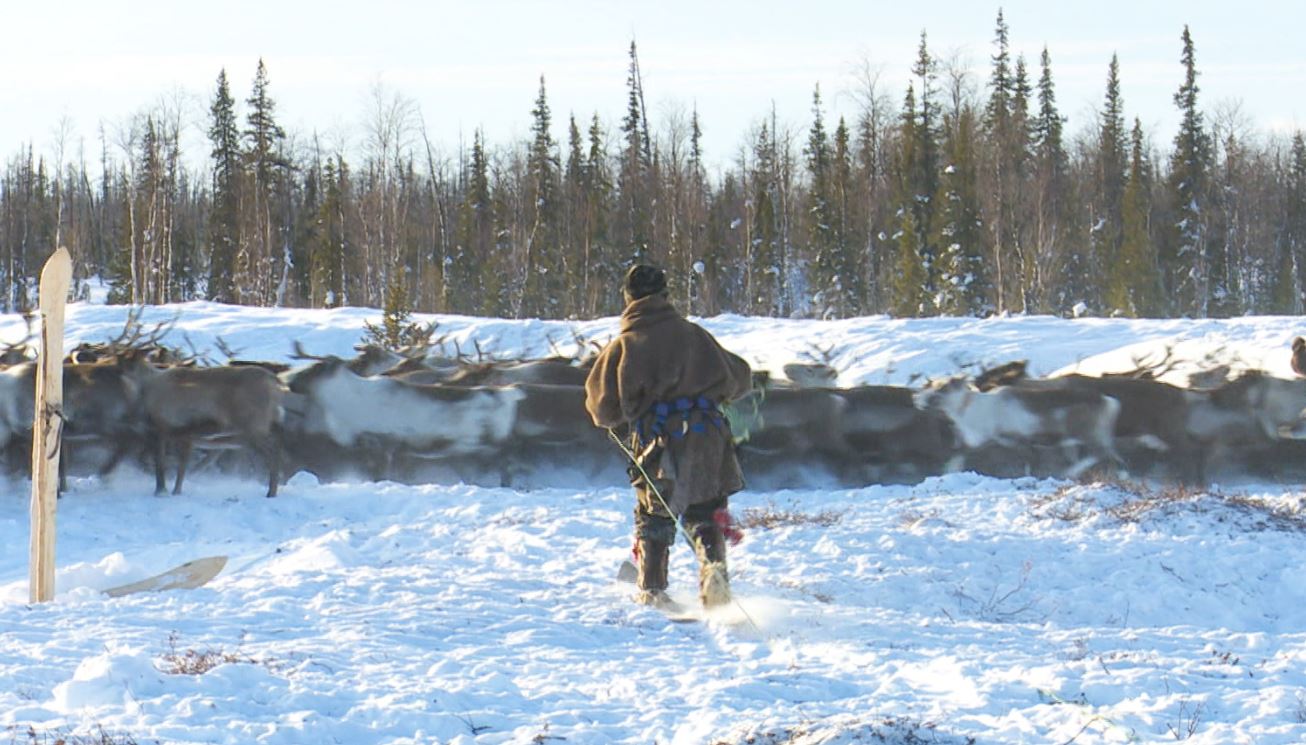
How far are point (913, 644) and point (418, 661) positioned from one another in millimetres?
1807

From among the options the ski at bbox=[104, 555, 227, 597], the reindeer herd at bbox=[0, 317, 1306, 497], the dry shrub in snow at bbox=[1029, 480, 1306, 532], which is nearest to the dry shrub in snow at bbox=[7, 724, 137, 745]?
A: the ski at bbox=[104, 555, 227, 597]

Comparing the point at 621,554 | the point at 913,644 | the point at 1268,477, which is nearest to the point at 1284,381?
the point at 1268,477

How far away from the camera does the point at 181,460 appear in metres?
10.6

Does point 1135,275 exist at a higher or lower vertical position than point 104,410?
higher

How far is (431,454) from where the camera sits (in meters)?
11.4

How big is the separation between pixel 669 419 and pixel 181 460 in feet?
18.9

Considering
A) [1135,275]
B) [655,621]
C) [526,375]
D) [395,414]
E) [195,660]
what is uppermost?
[1135,275]

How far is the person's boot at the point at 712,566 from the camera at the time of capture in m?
5.98

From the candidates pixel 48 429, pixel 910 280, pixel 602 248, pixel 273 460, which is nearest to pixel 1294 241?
pixel 910 280

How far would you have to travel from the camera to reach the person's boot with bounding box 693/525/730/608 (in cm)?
598

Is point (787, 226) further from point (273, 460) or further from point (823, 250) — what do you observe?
point (273, 460)

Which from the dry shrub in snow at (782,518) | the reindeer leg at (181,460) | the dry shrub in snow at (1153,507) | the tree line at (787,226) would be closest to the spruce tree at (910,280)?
the tree line at (787,226)

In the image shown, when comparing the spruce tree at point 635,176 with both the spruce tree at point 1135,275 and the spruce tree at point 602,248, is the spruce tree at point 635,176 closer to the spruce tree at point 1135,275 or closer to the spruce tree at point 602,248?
the spruce tree at point 602,248

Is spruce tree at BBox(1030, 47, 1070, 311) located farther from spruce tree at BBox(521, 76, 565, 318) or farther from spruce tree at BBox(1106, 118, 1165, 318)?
spruce tree at BBox(521, 76, 565, 318)
